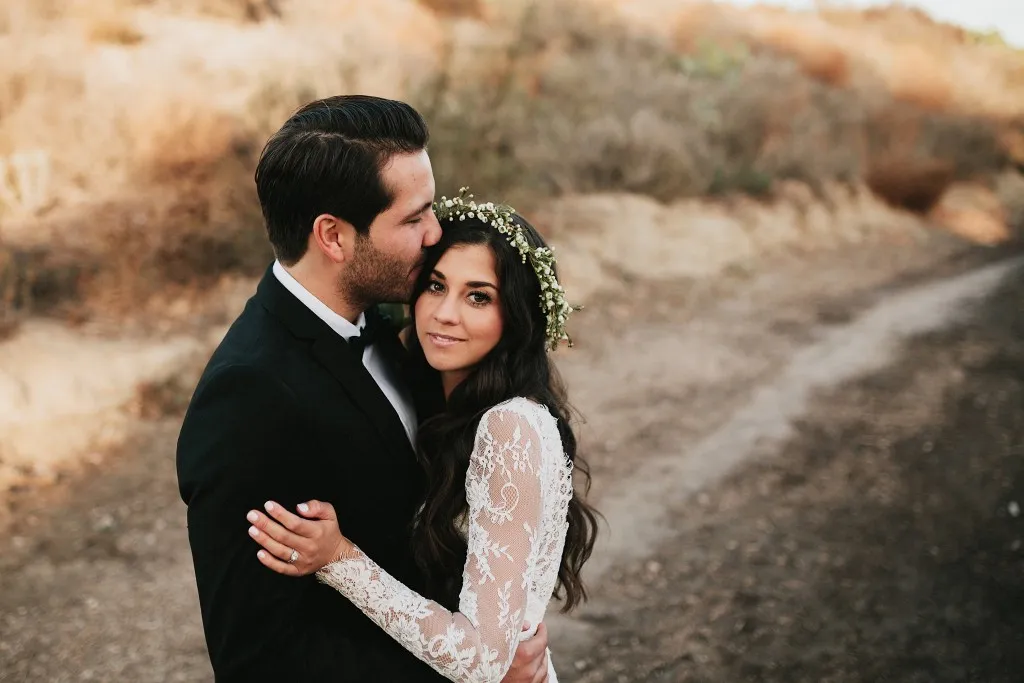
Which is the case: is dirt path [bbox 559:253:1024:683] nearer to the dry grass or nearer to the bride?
the bride

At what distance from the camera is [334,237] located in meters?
2.49

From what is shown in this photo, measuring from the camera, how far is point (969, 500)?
6062mm

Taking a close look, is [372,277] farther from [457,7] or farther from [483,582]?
[457,7]

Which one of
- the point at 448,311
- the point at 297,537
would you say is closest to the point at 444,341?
the point at 448,311

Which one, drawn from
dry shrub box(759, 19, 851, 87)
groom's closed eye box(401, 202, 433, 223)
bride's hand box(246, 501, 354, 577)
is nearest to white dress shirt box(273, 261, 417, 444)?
groom's closed eye box(401, 202, 433, 223)

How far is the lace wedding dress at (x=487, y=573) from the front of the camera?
222 cm

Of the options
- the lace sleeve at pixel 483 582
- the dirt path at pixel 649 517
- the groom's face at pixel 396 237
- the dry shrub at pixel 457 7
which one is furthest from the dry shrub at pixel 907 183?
the lace sleeve at pixel 483 582

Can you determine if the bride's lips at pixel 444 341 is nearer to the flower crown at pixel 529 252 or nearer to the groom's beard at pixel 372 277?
the groom's beard at pixel 372 277

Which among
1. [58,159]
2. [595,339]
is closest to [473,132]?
[595,339]

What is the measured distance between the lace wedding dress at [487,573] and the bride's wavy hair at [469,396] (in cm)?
15

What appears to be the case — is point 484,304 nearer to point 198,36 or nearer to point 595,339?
point 595,339

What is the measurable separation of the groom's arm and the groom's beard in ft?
1.55

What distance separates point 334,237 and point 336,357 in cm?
37

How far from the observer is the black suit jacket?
81.0 inches
